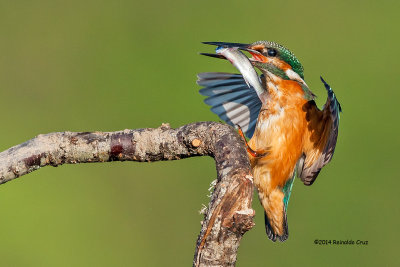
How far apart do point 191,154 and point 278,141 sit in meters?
0.71

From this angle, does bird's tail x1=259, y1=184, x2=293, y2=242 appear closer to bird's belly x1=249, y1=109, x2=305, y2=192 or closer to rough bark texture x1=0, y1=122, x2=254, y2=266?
bird's belly x1=249, y1=109, x2=305, y2=192

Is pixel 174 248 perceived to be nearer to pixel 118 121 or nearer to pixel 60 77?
pixel 118 121

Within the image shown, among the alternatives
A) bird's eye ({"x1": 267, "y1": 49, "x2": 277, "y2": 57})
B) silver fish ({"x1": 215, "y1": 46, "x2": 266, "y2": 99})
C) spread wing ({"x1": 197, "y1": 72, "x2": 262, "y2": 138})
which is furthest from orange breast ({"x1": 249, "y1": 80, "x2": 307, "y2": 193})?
spread wing ({"x1": 197, "y1": 72, "x2": 262, "y2": 138})

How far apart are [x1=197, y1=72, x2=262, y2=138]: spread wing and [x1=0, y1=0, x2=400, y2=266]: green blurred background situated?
1141 mm

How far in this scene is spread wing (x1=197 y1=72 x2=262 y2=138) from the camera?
3.37m

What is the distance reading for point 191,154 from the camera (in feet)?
7.36

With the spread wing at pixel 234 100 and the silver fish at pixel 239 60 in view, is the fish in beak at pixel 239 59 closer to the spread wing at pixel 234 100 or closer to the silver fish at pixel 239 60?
the silver fish at pixel 239 60

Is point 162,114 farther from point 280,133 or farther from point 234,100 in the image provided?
point 280,133

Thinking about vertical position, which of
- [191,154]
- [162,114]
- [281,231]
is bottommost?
[281,231]

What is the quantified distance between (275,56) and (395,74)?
2.67 meters

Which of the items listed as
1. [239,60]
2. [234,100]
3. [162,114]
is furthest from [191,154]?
[162,114]

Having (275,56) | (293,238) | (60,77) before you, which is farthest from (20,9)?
(275,56)

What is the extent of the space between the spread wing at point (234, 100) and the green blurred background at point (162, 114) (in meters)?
1.14

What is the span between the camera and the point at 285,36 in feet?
18.7
